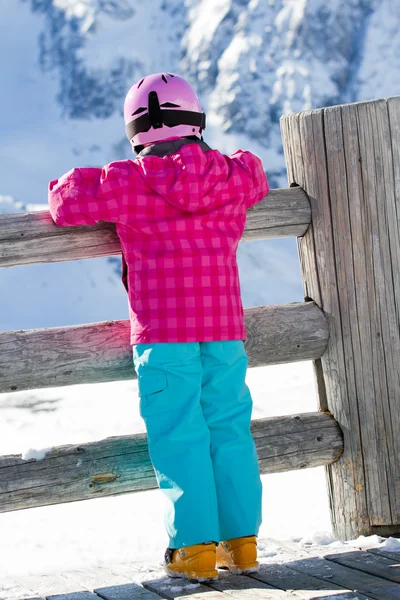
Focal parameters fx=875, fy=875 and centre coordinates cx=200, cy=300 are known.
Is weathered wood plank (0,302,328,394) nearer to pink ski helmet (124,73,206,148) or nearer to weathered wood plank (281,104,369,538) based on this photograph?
weathered wood plank (281,104,369,538)

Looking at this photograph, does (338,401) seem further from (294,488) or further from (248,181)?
(294,488)

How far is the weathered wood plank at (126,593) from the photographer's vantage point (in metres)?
2.61

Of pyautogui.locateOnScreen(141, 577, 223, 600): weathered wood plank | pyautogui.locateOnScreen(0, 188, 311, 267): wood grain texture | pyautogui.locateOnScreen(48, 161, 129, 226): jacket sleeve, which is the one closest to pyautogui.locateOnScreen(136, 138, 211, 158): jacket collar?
pyautogui.locateOnScreen(48, 161, 129, 226): jacket sleeve

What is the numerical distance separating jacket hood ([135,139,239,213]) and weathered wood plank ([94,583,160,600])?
1.19 metres

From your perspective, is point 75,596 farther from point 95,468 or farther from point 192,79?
point 192,79

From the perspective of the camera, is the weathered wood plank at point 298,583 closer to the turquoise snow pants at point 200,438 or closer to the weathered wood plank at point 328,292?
the turquoise snow pants at point 200,438

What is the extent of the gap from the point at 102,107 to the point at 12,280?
690 centimetres

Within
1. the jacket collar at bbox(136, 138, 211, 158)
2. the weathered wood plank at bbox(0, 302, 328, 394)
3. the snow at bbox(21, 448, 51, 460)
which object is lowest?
the snow at bbox(21, 448, 51, 460)

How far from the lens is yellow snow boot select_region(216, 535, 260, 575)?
2.78 metres

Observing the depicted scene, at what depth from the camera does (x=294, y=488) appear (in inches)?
201

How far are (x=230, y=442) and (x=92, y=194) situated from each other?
2.99 feet

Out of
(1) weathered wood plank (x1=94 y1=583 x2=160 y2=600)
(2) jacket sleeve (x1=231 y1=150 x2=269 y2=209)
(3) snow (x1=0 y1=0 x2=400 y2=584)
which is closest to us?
(1) weathered wood plank (x1=94 y1=583 x2=160 y2=600)

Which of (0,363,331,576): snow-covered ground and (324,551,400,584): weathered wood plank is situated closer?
Answer: (324,551,400,584): weathered wood plank

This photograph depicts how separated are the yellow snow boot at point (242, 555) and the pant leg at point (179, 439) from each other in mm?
105
